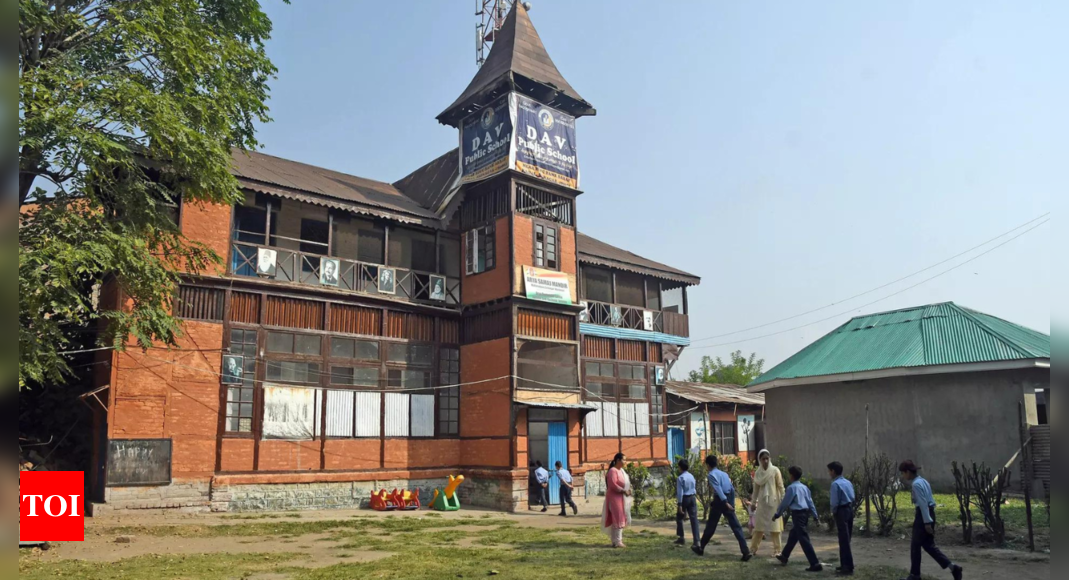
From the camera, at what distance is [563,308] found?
2230 cm

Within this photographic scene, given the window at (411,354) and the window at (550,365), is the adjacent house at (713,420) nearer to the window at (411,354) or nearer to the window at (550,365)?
the window at (550,365)

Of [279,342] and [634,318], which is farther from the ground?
[634,318]

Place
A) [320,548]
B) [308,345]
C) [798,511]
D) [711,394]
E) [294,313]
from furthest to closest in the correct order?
[711,394] → [308,345] → [294,313] → [320,548] → [798,511]

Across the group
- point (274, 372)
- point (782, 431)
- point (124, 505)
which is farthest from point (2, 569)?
point (782, 431)

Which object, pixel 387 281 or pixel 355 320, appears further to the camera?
pixel 387 281

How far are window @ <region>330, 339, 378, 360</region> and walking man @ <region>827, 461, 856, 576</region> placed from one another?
44.8 ft

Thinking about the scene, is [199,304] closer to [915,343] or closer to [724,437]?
[915,343]

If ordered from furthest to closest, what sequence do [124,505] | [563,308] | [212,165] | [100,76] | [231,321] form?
[563,308]
[231,321]
[124,505]
[212,165]
[100,76]

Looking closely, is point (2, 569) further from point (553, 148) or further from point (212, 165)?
point (553, 148)

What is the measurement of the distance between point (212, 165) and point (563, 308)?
1203 cm

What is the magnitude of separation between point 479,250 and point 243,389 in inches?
315

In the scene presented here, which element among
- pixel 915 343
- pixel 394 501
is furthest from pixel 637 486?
pixel 915 343

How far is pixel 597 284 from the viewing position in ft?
89.2

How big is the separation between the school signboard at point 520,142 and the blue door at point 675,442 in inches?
481
